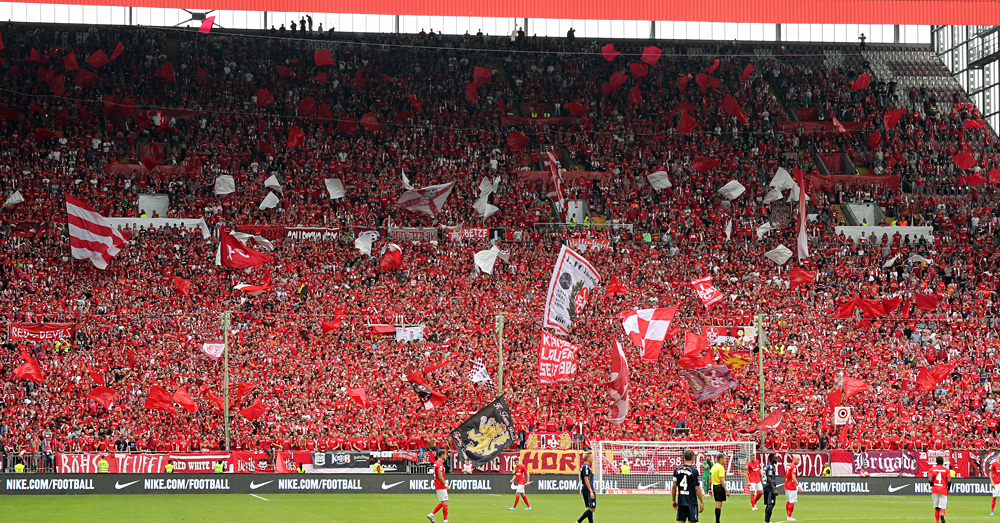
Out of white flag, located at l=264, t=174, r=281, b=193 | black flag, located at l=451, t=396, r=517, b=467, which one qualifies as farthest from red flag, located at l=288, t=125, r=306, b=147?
black flag, located at l=451, t=396, r=517, b=467

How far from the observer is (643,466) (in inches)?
1513

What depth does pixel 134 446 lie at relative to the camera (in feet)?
135

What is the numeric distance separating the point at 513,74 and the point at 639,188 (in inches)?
432

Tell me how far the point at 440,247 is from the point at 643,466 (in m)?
18.9

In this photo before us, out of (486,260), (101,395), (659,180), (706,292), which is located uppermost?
(659,180)

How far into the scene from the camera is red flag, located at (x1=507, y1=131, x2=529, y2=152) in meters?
60.9

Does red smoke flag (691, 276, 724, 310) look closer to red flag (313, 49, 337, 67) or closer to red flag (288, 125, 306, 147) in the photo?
red flag (288, 125, 306, 147)

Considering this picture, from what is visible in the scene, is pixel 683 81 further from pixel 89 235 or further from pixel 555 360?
pixel 89 235

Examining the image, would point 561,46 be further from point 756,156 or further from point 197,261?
point 197,261

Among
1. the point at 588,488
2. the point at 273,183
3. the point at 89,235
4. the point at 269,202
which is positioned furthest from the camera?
the point at 273,183

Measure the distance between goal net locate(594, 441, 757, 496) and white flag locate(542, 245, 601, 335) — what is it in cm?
470

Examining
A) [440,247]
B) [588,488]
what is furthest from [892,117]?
[588,488]

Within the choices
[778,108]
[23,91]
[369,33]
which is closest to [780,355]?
[778,108]

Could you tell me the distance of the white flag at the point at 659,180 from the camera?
59.0 meters
